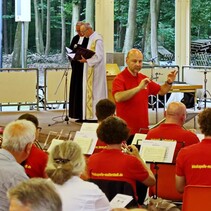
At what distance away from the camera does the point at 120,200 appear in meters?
3.97

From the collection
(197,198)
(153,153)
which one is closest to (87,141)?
(153,153)

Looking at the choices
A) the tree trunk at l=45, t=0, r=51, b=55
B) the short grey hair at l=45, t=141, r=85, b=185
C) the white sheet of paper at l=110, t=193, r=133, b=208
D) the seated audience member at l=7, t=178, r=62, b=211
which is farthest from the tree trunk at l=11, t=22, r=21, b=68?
the seated audience member at l=7, t=178, r=62, b=211

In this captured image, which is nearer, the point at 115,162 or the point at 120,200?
the point at 120,200

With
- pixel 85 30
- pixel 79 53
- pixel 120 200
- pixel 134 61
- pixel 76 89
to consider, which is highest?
pixel 85 30

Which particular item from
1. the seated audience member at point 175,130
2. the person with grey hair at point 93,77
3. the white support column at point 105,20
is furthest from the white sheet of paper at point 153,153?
the white support column at point 105,20

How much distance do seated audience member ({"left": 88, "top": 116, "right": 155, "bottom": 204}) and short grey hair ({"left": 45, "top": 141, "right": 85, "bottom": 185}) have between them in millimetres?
784

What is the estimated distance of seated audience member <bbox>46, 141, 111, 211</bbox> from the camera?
343cm

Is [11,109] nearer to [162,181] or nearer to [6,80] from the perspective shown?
[6,80]

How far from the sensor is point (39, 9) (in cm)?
1477

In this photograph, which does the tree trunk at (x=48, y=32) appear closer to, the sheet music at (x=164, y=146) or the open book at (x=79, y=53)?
→ the open book at (x=79, y=53)

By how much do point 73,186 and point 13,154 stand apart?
0.81m

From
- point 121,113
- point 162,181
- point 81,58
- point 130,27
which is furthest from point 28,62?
point 162,181

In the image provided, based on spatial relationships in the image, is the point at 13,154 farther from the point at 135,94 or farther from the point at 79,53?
the point at 79,53

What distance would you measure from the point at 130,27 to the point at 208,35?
1.87 m
